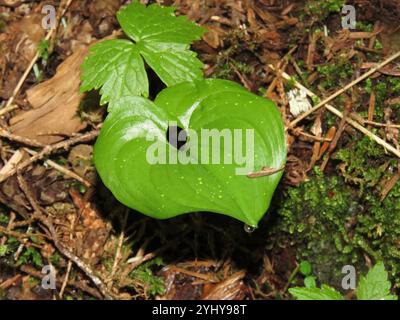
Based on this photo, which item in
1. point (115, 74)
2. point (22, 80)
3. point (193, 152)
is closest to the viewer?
point (193, 152)

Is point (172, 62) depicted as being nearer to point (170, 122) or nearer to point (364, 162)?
point (170, 122)

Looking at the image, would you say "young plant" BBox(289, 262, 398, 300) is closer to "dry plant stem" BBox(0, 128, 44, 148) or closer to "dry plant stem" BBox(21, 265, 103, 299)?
"dry plant stem" BBox(21, 265, 103, 299)

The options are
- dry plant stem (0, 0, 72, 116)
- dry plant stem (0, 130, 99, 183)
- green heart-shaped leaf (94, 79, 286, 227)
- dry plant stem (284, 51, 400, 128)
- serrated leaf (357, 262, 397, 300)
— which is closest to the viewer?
green heart-shaped leaf (94, 79, 286, 227)

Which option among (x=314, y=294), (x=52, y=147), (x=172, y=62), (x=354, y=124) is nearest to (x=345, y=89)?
(x=354, y=124)

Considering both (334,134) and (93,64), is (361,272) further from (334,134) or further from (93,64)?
(93,64)

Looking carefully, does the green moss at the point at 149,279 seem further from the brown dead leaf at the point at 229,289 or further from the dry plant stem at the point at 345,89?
the dry plant stem at the point at 345,89

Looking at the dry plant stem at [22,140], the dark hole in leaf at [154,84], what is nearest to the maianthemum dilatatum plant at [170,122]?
the dark hole in leaf at [154,84]

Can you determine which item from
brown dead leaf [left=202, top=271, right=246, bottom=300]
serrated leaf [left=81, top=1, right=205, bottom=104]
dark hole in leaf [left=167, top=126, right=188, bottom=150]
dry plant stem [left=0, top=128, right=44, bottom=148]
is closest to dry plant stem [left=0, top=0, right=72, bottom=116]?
dry plant stem [left=0, top=128, right=44, bottom=148]

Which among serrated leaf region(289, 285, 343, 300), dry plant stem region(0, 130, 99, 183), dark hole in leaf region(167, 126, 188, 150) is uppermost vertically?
dark hole in leaf region(167, 126, 188, 150)
